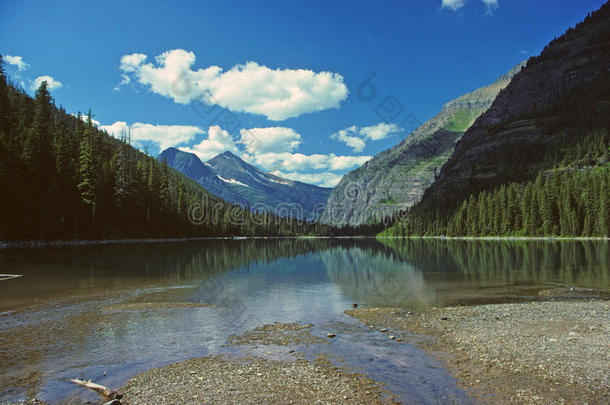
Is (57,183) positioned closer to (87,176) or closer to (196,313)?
(87,176)

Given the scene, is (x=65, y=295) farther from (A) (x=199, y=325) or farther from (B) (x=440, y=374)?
(B) (x=440, y=374)

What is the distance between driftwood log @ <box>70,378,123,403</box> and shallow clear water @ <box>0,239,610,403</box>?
0.35m

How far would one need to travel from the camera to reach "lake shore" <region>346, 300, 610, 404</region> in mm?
12508

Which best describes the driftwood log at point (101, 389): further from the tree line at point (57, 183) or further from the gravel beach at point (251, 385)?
the tree line at point (57, 183)

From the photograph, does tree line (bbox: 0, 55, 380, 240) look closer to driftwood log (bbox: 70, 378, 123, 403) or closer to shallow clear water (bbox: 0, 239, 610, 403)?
shallow clear water (bbox: 0, 239, 610, 403)

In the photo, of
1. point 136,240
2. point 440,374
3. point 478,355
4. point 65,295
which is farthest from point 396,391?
point 136,240

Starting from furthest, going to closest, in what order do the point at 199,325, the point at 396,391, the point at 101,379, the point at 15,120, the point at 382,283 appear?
the point at 15,120 < the point at 382,283 < the point at 199,325 < the point at 101,379 < the point at 396,391

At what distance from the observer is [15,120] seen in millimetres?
90250

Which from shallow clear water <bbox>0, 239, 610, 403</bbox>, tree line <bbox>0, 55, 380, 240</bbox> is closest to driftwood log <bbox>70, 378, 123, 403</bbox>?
shallow clear water <bbox>0, 239, 610, 403</bbox>

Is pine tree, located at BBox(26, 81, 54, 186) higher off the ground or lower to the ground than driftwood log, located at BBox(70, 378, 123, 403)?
higher

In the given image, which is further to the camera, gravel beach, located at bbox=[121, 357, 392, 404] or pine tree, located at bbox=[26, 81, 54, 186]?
pine tree, located at bbox=[26, 81, 54, 186]

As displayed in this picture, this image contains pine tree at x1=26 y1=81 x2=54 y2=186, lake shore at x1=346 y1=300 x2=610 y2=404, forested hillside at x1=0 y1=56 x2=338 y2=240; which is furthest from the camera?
pine tree at x1=26 y1=81 x2=54 y2=186

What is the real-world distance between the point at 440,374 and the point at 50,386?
49.0 ft

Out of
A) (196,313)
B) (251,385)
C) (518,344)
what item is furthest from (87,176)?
(518,344)
